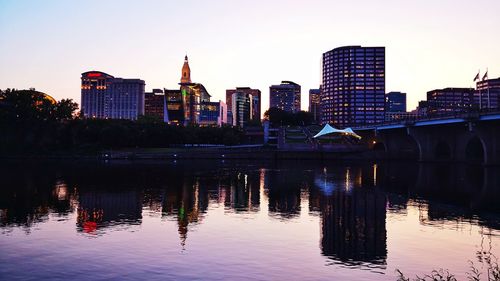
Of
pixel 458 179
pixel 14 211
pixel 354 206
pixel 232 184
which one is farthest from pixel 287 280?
pixel 458 179

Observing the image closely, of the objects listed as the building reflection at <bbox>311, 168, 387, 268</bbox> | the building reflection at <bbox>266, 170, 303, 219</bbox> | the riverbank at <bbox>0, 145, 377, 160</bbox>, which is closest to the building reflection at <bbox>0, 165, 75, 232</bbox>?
the building reflection at <bbox>266, 170, 303, 219</bbox>

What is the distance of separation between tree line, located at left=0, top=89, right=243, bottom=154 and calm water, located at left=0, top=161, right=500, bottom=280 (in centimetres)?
8597

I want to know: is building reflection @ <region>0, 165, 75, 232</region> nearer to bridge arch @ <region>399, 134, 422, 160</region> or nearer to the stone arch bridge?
the stone arch bridge

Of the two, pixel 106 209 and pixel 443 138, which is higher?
pixel 443 138

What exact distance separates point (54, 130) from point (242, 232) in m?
128

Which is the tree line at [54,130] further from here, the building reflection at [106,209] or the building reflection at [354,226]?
the building reflection at [354,226]

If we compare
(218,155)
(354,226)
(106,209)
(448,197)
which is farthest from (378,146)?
(354,226)

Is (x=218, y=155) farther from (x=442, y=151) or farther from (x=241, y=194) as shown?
(x=241, y=194)

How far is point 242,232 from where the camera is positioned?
33.0m

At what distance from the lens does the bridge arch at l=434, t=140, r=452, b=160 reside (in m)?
122

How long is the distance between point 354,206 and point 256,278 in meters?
24.9

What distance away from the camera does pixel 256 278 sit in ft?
72.7

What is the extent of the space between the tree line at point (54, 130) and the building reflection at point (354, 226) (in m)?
99.9

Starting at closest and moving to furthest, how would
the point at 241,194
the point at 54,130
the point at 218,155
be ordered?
the point at 241,194 → the point at 218,155 → the point at 54,130
